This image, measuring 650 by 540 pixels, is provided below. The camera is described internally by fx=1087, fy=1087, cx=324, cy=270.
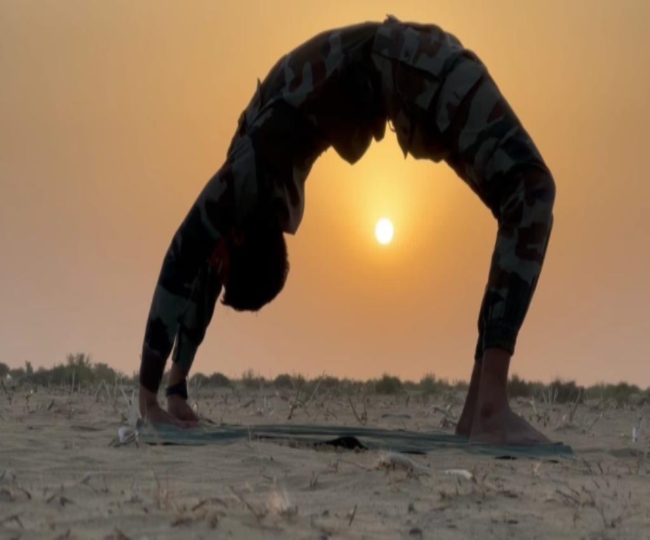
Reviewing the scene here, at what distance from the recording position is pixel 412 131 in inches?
192

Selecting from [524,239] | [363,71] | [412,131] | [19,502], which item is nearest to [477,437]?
[524,239]

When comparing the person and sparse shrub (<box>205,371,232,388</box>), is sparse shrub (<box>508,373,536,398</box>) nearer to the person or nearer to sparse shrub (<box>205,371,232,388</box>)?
sparse shrub (<box>205,371,232,388</box>)

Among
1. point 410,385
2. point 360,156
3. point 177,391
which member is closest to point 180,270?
point 177,391

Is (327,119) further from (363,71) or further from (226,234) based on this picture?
(226,234)

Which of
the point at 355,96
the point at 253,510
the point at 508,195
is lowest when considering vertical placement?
the point at 253,510

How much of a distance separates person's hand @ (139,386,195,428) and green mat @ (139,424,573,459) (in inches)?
4.5

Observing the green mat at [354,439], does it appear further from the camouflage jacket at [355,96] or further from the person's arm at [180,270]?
the camouflage jacket at [355,96]

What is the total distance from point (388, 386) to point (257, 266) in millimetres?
9117

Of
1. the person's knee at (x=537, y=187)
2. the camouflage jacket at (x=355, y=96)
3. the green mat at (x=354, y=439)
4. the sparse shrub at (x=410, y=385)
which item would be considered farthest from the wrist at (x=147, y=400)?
the sparse shrub at (x=410, y=385)

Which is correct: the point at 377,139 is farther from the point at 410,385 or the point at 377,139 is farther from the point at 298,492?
the point at 410,385

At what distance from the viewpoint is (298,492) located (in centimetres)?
311

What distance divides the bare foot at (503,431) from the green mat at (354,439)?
2.6 inches

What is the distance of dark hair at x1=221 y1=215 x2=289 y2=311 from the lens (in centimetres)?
509

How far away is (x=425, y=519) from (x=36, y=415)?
142 inches
